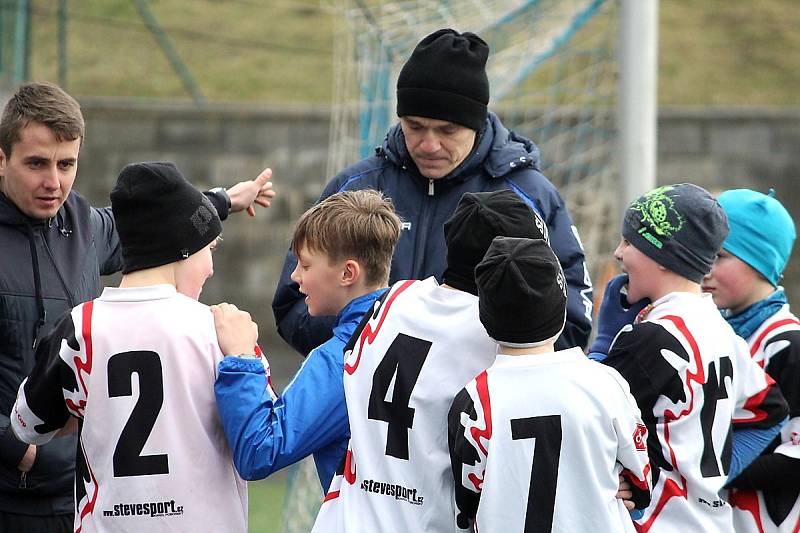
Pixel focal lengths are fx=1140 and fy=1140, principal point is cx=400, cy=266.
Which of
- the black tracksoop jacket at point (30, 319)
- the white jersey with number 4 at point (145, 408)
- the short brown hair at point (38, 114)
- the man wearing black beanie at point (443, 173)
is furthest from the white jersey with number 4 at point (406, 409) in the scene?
the short brown hair at point (38, 114)

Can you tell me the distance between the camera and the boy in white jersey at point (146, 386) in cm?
259

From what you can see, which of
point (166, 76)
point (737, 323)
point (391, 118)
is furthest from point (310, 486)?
point (166, 76)

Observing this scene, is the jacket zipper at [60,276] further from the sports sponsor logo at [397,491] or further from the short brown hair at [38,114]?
the sports sponsor logo at [397,491]

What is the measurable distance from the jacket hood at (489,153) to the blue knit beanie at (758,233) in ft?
2.11

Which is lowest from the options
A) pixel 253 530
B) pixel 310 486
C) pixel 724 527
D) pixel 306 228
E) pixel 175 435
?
pixel 253 530

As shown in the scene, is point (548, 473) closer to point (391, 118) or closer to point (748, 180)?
point (391, 118)

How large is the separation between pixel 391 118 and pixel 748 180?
517 cm

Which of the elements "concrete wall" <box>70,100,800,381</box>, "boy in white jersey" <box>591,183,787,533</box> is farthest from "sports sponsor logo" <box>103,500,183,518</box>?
"concrete wall" <box>70,100,800,381</box>

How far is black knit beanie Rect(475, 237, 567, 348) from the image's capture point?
7.74ft

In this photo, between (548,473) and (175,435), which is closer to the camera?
(548,473)

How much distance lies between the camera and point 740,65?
539 inches

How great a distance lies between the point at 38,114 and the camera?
306cm

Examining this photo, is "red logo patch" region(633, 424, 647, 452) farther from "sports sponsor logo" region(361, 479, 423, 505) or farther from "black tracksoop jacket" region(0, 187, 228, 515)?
"black tracksoop jacket" region(0, 187, 228, 515)

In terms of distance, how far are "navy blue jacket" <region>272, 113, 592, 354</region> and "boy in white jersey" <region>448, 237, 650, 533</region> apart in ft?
2.50
